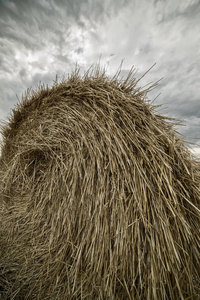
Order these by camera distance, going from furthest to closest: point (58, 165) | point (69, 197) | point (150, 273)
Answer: point (58, 165) → point (69, 197) → point (150, 273)

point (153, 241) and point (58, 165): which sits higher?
point (58, 165)

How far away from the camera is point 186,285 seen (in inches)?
26.2

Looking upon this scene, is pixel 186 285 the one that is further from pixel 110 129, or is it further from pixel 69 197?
pixel 110 129

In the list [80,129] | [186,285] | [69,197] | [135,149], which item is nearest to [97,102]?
[80,129]

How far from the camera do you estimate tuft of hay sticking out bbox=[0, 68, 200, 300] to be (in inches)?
26.9

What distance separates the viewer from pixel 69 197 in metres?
0.84

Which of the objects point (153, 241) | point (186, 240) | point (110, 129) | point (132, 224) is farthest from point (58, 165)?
point (186, 240)

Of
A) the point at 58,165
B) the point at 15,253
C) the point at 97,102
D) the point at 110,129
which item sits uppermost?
the point at 97,102

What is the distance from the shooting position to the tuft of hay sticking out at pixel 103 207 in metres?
0.68

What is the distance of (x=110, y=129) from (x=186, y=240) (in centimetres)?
73

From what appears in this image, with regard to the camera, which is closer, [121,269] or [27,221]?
[121,269]

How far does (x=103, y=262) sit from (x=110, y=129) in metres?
0.72

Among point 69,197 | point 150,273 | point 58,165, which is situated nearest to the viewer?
point 150,273

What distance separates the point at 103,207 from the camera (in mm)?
753
